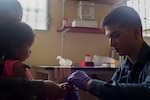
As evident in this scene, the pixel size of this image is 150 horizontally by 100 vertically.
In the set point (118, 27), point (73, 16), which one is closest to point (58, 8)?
point (73, 16)

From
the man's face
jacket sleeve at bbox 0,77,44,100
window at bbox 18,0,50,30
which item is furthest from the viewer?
window at bbox 18,0,50,30

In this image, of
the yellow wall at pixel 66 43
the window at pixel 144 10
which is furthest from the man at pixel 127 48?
the window at pixel 144 10

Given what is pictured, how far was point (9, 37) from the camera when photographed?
2.79ft

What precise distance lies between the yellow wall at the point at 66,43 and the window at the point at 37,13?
0.08 metres

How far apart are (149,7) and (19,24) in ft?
9.75

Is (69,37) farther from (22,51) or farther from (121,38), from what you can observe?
(22,51)

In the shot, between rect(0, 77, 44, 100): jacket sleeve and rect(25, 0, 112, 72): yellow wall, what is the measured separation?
6.43 ft

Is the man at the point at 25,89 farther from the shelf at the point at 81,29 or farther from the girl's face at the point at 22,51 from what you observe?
the shelf at the point at 81,29

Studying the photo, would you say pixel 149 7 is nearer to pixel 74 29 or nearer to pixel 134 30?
pixel 74 29

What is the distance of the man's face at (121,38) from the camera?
1065 mm

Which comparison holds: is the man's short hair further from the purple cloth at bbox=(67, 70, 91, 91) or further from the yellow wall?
the yellow wall

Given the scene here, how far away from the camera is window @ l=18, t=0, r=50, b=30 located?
2.79 meters

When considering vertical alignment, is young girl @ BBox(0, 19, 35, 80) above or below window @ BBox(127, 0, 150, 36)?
below

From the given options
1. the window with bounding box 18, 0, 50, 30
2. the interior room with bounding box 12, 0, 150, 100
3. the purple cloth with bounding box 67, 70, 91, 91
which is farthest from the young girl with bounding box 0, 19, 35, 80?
the window with bounding box 18, 0, 50, 30
